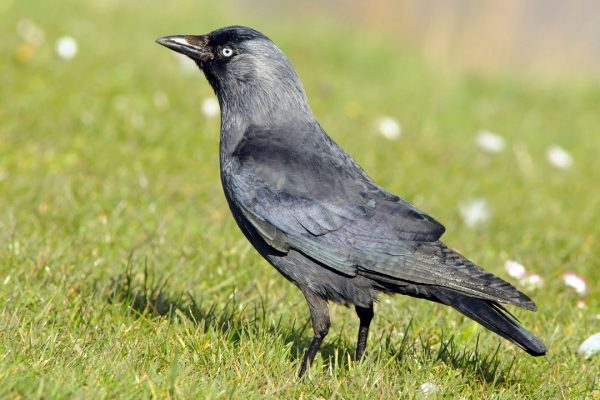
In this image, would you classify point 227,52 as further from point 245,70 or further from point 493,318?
point 493,318

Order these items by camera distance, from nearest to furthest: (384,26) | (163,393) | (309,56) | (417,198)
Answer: (163,393) < (417,198) < (309,56) < (384,26)

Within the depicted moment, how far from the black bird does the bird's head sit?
212mm

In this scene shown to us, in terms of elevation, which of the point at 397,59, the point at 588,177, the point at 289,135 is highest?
the point at 397,59

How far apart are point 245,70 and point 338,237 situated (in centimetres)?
107

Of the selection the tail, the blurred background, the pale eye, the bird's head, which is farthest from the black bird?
the blurred background

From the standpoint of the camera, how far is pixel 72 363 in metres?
3.50

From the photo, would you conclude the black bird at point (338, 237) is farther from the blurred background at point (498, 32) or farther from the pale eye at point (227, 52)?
the blurred background at point (498, 32)

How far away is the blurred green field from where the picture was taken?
3.73 metres

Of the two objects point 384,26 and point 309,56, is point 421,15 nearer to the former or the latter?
point 384,26

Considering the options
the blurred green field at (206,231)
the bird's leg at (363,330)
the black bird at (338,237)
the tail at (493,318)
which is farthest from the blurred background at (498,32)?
the tail at (493,318)

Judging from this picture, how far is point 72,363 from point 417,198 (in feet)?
12.9

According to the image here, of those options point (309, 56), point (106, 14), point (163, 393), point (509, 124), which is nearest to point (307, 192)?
point (163, 393)

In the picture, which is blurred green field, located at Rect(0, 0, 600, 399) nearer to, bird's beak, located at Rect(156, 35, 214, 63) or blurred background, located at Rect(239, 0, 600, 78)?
blurred background, located at Rect(239, 0, 600, 78)

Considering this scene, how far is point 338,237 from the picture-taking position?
388cm
